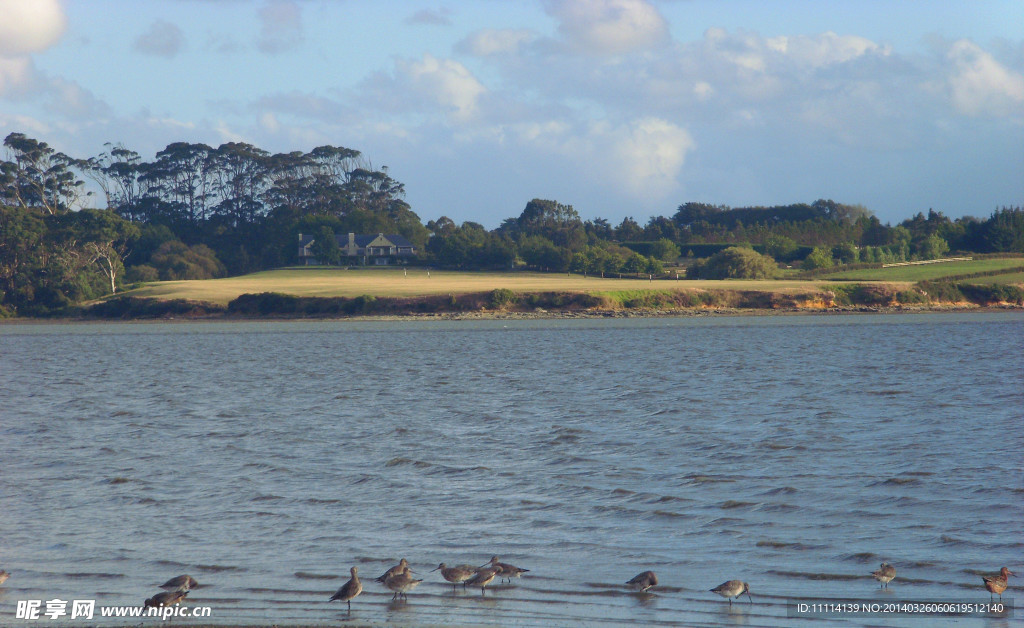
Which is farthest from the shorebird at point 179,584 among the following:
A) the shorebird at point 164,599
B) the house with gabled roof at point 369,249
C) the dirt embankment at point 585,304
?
the house with gabled roof at point 369,249

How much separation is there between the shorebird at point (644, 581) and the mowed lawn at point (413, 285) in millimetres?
81555

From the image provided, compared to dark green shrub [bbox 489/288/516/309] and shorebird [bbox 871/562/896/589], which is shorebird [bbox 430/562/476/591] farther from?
dark green shrub [bbox 489/288/516/309]

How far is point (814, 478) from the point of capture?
1756 cm

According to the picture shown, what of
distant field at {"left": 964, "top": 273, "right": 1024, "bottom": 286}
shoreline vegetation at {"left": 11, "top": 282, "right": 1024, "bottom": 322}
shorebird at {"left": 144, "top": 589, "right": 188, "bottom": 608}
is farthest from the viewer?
distant field at {"left": 964, "top": 273, "right": 1024, "bottom": 286}

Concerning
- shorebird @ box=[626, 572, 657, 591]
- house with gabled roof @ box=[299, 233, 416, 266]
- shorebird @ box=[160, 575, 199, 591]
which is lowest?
shorebird @ box=[626, 572, 657, 591]

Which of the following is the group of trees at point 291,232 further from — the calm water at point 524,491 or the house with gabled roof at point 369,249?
the calm water at point 524,491

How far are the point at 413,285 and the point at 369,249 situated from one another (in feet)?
129

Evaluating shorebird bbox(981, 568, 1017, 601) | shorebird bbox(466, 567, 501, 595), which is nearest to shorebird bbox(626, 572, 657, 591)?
shorebird bbox(466, 567, 501, 595)

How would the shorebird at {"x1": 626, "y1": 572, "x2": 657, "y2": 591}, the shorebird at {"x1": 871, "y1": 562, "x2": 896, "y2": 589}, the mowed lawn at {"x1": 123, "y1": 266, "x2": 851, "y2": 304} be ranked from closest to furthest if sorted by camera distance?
the shorebird at {"x1": 626, "y1": 572, "x2": 657, "y2": 591} < the shorebird at {"x1": 871, "y1": 562, "x2": 896, "y2": 589} < the mowed lawn at {"x1": 123, "y1": 266, "x2": 851, "y2": 304}

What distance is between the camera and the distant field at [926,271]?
101438 mm

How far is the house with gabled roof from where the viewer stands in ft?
447

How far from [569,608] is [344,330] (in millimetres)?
72613

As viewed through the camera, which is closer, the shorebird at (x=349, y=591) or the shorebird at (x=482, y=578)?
the shorebird at (x=349, y=591)

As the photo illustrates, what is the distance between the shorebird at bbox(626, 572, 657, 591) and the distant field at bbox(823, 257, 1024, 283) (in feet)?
311
